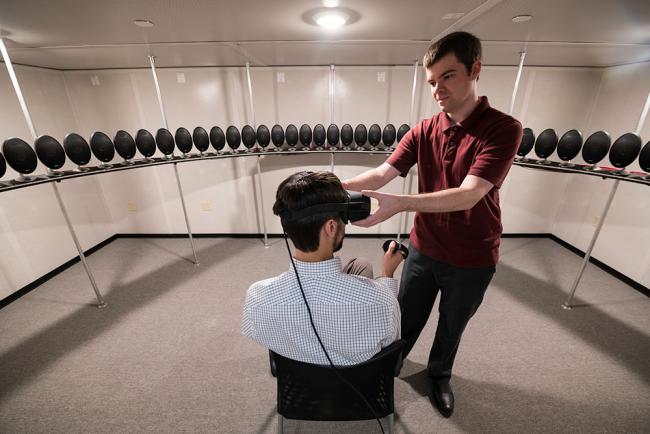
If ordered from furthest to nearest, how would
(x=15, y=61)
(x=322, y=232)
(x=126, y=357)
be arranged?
1. (x=15, y=61)
2. (x=126, y=357)
3. (x=322, y=232)

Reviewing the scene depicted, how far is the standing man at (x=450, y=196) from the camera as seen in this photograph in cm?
96

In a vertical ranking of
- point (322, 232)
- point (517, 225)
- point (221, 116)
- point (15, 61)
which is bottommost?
point (517, 225)

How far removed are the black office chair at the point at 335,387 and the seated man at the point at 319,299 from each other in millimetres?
38

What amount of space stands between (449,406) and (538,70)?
11.1 feet

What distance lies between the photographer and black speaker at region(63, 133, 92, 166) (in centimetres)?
197

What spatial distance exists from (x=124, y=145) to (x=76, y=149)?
336 mm

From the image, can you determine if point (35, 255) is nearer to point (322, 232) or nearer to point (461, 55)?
point (322, 232)

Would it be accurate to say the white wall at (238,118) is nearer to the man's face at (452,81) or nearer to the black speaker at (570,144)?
the black speaker at (570,144)

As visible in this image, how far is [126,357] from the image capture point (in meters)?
1.78

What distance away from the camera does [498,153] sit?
970 millimetres

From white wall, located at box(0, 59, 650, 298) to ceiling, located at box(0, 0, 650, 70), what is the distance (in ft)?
1.30

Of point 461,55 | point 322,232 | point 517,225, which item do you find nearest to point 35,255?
point 322,232

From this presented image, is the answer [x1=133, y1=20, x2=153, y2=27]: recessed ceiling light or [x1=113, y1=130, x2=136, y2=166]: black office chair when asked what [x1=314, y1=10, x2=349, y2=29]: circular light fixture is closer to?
[x1=133, y1=20, x2=153, y2=27]: recessed ceiling light

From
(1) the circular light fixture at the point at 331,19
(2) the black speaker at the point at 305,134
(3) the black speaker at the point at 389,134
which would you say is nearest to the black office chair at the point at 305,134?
(2) the black speaker at the point at 305,134
